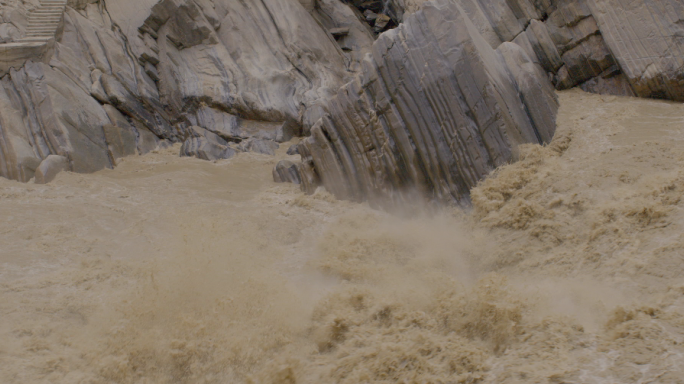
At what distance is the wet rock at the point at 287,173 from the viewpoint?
8.31 m

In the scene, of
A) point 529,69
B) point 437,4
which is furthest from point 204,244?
point 529,69

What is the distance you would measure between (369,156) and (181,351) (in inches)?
166

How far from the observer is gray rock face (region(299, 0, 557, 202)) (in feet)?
20.3

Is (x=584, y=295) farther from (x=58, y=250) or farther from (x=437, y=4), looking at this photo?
(x=58, y=250)

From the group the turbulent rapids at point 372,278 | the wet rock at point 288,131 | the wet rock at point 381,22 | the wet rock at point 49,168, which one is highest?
the wet rock at point 381,22

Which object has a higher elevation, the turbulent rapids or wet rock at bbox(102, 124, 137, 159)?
wet rock at bbox(102, 124, 137, 159)

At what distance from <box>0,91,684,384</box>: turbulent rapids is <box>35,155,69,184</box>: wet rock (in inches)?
15.2

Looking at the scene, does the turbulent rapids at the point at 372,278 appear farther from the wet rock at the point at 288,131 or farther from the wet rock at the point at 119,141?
the wet rock at the point at 288,131

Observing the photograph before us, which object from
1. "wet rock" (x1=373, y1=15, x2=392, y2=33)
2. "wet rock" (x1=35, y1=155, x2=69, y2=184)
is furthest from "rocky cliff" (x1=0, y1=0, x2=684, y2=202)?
"wet rock" (x1=373, y1=15, x2=392, y2=33)

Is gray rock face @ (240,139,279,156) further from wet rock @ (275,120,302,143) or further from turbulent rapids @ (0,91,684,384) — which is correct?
turbulent rapids @ (0,91,684,384)

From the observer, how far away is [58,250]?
16.9 ft

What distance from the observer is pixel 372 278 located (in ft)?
16.2

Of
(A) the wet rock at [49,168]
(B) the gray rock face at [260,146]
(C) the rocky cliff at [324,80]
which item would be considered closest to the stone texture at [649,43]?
(C) the rocky cliff at [324,80]

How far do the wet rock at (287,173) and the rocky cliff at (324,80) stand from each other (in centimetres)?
7
